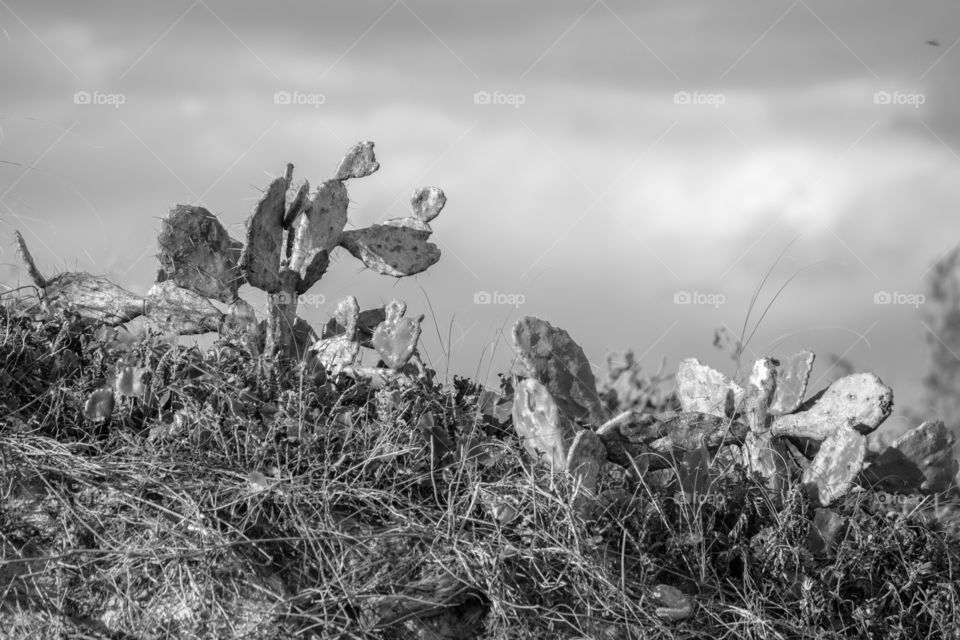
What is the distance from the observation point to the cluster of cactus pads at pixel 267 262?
132 inches

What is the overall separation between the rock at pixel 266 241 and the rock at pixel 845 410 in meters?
1.81

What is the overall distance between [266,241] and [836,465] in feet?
6.67

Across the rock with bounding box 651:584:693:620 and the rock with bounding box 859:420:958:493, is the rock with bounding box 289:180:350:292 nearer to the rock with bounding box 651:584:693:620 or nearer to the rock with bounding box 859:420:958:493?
the rock with bounding box 651:584:693:620

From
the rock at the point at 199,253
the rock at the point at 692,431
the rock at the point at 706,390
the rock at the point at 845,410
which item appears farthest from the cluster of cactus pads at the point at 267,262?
the rock at the point at 845,410

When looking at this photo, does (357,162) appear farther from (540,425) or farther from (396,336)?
(540,425)

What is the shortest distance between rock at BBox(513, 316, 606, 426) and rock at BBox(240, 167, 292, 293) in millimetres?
941

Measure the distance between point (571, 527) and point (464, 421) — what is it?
55 cm

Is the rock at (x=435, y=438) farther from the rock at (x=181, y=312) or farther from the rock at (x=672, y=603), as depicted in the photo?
the rock at (x=181, y=312)

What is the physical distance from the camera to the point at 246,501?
273 centimetres

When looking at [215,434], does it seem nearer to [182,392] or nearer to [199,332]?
[182,392]

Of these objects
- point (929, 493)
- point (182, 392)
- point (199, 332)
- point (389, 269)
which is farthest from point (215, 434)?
point (929, 493)

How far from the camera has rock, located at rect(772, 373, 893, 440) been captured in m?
3.26

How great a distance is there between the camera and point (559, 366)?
10.6 ft

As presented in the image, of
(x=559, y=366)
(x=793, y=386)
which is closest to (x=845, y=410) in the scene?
(x=793, y=386)
